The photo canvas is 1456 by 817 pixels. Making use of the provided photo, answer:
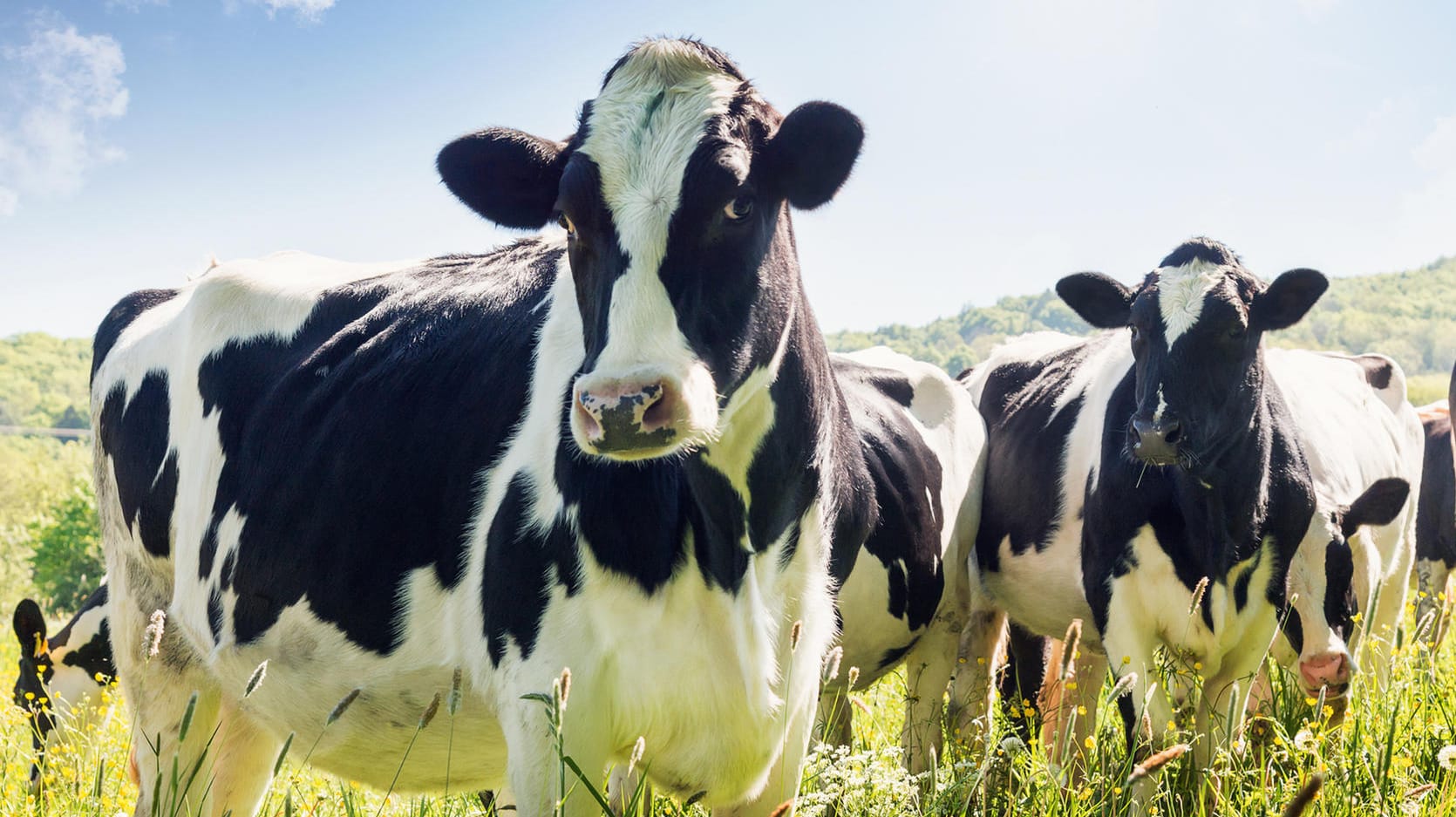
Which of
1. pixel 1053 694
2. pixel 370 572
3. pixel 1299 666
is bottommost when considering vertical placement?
pixel 1053 694

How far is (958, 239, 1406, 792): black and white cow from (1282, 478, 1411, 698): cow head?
0.01m

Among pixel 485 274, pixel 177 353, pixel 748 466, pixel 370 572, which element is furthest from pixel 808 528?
pixel 177 353

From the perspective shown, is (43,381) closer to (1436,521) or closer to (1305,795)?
(1436,521)

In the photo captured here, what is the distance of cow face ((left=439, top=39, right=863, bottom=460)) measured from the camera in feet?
7.47

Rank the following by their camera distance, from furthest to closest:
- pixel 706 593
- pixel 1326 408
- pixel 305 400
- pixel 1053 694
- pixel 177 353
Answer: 1. pixel 1326 408
2. pixel 1053 694
3. pixel 177 353
4. pixel 305 400
5. pixel 706 593

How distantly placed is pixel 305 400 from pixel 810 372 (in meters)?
1.79

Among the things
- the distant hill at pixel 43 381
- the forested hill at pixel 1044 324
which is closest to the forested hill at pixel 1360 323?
the forested hill at pixel 1044 324

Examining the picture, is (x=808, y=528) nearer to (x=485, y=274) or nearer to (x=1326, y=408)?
(x=485, y=274)

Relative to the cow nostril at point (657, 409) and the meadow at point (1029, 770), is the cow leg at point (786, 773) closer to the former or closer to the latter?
the meadow at point (1029, 770)

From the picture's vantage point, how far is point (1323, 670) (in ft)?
17.2

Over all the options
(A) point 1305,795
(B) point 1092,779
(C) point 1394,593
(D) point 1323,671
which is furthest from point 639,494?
(C) point 1394,593

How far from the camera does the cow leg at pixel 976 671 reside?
563cm

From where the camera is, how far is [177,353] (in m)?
4.15

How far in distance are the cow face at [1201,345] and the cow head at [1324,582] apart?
923 mm
